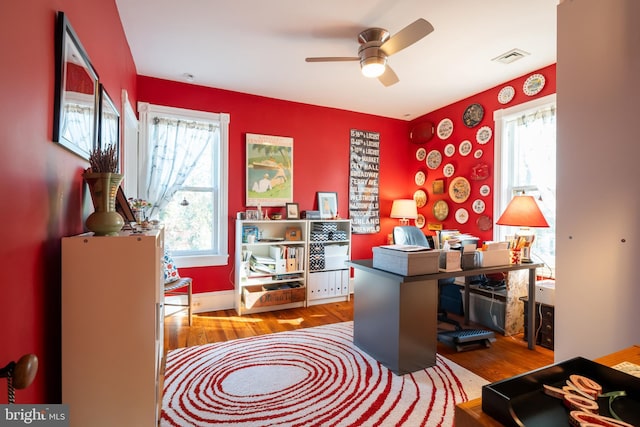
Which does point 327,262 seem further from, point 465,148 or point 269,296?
point 465,148

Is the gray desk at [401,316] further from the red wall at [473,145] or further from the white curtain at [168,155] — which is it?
the white curtain at [168,155]

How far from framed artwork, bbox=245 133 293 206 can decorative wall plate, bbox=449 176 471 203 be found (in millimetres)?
2168

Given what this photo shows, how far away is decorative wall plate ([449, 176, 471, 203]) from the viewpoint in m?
3.99

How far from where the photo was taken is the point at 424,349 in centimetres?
235

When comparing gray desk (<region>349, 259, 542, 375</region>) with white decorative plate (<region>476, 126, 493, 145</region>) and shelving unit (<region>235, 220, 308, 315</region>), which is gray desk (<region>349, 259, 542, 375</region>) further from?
white decorative plate (<region>476, 126, 493, 145</region>)

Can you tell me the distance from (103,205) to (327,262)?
298 cm

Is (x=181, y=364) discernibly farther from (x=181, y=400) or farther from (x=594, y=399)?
(x=594, y=399)

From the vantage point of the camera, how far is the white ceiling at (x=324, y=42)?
2238 millimetres

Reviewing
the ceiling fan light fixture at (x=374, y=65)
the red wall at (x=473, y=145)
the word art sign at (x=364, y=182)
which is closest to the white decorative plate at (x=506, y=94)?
the red wall at (x=473, y=145)

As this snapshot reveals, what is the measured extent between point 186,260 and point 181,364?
1.39m

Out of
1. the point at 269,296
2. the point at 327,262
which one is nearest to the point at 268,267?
the point at 269,296

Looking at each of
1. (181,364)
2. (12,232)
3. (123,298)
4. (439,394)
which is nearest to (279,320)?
(181,364)

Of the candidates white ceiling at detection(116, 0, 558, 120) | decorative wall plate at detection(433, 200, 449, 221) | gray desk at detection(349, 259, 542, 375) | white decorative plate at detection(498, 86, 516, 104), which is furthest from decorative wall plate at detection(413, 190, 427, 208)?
gray desk at detection(349, 259, 542, 375)

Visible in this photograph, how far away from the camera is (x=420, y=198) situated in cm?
470
